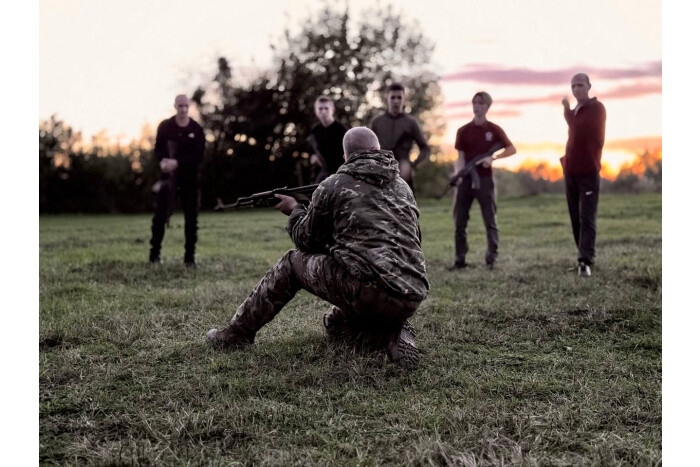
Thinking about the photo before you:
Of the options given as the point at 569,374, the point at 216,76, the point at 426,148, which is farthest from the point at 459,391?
the point at 216,76

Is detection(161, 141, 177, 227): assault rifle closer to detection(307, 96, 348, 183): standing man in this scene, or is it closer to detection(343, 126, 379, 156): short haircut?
detection(307, 96, 348, 183): standing man

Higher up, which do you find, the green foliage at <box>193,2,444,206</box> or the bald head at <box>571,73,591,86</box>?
the green foliage at <box>193,2,444,206</box>

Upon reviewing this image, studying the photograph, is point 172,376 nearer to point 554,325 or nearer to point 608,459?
point 608,459

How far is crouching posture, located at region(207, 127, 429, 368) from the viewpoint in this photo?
4527mm

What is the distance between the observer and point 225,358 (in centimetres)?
510

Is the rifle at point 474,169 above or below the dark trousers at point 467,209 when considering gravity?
above

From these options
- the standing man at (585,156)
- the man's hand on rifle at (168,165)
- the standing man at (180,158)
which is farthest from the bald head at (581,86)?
the man's hand on rifle at (168,165)

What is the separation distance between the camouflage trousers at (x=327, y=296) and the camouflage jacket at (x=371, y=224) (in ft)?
0.31

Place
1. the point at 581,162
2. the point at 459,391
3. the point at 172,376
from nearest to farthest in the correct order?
the point at 459,391 < the point at 172,376 < the point at 581,162

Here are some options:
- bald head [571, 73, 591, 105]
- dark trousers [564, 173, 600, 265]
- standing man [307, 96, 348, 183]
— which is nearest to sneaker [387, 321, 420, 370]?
standing man [307, 96, 348, 183]

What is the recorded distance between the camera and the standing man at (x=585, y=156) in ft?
29.0

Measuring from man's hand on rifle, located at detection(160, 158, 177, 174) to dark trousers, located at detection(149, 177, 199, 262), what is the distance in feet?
0.74

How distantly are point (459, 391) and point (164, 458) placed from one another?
190cm

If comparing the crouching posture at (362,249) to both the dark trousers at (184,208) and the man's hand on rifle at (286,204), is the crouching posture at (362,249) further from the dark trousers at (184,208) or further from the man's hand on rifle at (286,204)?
the dark trousers at (184,208)
